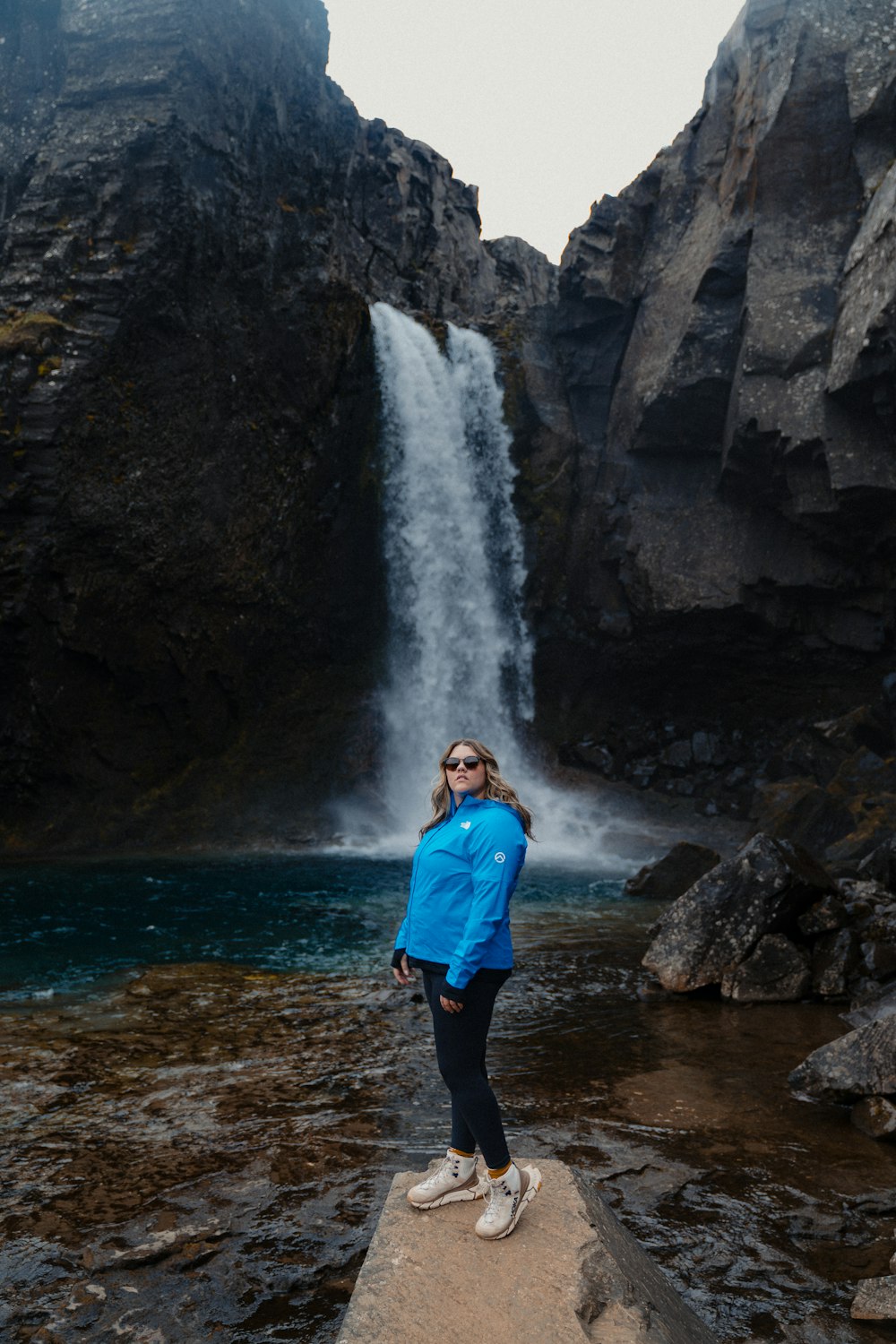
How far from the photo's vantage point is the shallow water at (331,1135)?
14.5 ft

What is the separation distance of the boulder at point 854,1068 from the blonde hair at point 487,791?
147 inches

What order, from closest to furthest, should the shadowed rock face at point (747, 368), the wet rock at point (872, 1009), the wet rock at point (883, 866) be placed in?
the wet rock at point (872, 1009), the wet rock at point (883, 866), the shadowed rock face at point (747, 368)

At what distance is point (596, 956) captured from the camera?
1230 cm

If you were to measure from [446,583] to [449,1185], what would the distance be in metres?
24.5

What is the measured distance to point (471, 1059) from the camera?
14.4ft

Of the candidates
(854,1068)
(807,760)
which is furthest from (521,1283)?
(807,760)

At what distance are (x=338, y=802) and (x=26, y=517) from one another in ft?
35.9

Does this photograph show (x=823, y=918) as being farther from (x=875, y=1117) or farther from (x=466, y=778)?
(x=466, y=778)

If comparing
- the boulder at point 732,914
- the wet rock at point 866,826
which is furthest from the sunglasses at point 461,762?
the wet rock at point 866,826

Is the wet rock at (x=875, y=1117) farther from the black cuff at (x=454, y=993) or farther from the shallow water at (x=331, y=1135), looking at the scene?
the black cuff at (x=454, y=993)

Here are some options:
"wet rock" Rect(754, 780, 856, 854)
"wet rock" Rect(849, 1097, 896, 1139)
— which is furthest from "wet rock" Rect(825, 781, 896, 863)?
"wet rock" Rect(849, 1097, 896, 1139)

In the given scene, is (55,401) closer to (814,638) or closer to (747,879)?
(747,879)

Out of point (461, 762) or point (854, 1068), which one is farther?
point (854, 1068)

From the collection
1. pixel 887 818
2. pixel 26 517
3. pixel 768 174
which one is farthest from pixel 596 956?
pixel 768 174
